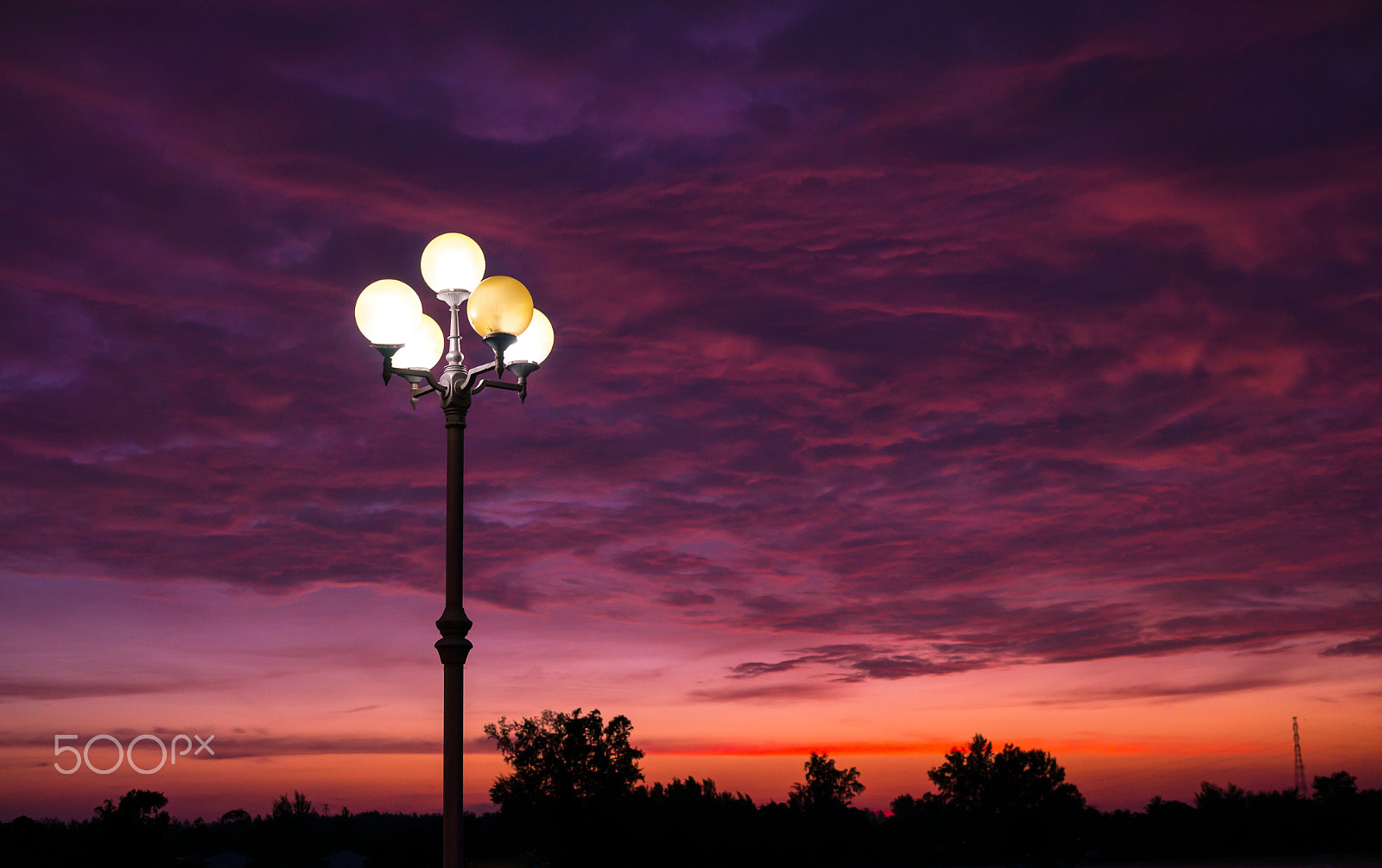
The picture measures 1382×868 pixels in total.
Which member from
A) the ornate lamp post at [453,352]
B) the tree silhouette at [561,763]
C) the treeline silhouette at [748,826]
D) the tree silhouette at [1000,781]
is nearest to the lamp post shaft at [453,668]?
the ornate lamp post at [453,352]

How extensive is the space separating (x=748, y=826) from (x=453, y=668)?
8708cm

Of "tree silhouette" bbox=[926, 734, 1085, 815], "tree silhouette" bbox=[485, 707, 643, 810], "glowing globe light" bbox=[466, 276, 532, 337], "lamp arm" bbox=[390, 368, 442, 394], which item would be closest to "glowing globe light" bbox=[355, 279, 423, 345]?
"lamp arm" bbox=[390, 368, 442, 394]

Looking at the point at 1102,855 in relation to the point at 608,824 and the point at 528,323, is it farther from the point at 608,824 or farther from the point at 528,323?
the point at 528,323

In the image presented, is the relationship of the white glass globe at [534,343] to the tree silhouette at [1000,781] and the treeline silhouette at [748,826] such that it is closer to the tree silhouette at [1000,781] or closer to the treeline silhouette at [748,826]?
the treeline silhouette at [748,826]

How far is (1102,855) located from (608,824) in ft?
392

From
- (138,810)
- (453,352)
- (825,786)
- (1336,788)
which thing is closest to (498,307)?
(453,352)

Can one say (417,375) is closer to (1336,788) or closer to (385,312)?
(385,312)

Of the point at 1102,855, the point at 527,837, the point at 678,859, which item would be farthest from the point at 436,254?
the point at 1102,855

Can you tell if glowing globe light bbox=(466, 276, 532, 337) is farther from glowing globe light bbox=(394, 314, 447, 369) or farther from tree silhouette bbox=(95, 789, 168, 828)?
tree silhouette bbox=(95, 789, 168, 828)

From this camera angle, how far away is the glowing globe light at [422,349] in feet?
32.0

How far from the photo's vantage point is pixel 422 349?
9.81 meters

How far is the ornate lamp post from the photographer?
8547 mm

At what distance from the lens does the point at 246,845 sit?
335 ft

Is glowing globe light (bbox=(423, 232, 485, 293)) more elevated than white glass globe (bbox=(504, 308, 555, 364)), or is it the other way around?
glowing globe light (bbox=(423, 232, 485, 293))
